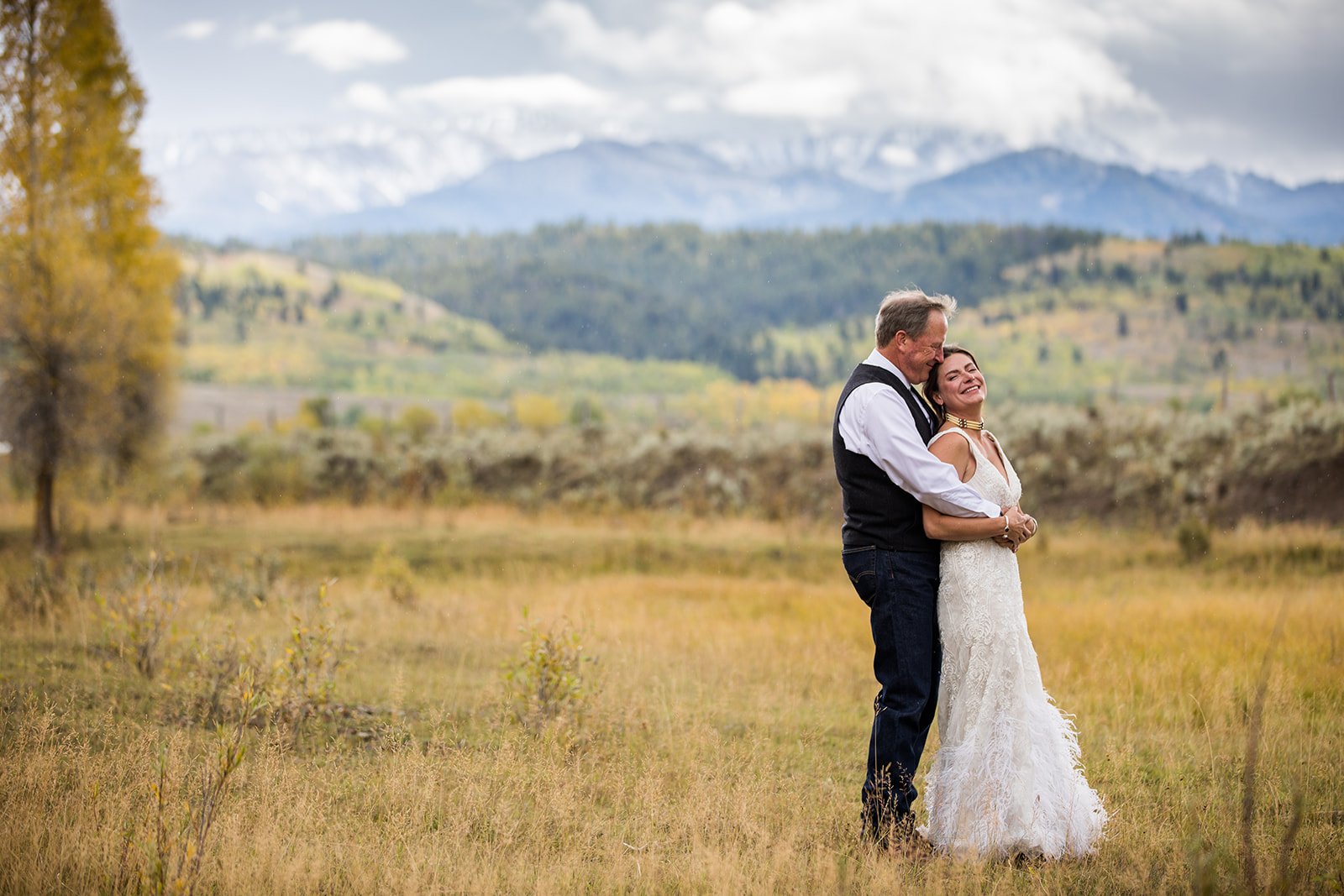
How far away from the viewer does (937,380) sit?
14.3ft

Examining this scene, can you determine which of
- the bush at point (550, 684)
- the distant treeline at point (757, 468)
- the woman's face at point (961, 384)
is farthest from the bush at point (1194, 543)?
the woman's face at point (961, 384)

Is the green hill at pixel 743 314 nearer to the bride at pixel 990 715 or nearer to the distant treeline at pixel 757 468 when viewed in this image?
the distant treeline at pixel 757 468

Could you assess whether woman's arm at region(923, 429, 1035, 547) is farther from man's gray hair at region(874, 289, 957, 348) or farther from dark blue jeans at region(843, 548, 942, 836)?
man's gray hair at region(874, 289, 957, 348)

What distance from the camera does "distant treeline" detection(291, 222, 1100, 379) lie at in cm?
10575

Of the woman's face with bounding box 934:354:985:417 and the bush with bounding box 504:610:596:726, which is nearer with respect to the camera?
the woman's face with bounding box 934:354:985:417

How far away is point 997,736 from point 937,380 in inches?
64.7

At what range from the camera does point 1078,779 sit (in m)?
4.25

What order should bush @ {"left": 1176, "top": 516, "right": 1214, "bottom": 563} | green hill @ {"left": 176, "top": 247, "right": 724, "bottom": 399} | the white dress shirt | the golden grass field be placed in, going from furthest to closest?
green hill @ {"left": 176, "top": 247, "right": 724, "bottom": 399} → bush @ {"left": 1176, "top": 516, "right": 1214, "bottom": 563} → the golden grass field → the white dress shirt

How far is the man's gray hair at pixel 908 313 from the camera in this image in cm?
412

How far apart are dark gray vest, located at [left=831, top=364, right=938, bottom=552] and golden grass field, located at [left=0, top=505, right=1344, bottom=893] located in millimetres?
1399

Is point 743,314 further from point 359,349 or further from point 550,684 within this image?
point 550,684

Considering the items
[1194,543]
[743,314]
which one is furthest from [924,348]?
[743,314]

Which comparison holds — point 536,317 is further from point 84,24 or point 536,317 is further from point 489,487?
point 84,24

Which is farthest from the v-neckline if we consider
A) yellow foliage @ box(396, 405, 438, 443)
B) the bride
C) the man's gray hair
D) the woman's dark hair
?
yellow foliage @ box(396, 405, 438, 443)
